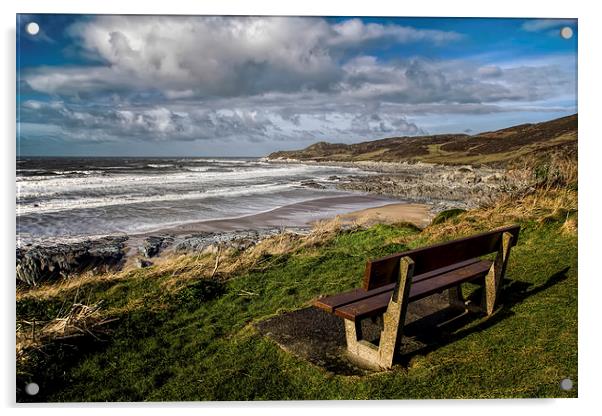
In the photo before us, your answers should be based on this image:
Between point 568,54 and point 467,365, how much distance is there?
11.7 feet

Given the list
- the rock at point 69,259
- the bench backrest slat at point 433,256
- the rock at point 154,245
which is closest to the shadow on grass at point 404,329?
the bench backrest slat at point 433,256

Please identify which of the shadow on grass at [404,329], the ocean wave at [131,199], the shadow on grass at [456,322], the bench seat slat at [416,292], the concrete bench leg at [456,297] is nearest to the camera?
the bench seat slat at [416,292]

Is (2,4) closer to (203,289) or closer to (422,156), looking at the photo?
(203,289)

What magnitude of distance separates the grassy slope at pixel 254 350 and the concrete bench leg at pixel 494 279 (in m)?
0.15

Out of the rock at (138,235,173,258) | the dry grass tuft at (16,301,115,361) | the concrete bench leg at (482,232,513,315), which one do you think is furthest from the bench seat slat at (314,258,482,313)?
the rock at (138,235,173,258)

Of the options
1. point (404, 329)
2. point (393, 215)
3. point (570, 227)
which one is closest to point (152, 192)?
point (393, 215)

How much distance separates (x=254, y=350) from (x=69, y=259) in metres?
2.76

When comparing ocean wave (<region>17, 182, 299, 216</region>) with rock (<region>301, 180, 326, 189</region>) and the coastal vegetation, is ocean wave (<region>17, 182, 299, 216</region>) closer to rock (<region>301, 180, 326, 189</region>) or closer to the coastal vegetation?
rock (<region>301, 180, 326, 189</region>)

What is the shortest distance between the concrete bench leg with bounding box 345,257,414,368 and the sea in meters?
2.90

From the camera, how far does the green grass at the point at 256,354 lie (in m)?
4.04

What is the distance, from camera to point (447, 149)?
6625mm

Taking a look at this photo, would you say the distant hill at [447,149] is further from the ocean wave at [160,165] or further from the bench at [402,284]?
the bench at [402,284]

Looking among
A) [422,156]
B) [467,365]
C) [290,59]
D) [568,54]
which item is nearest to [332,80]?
[290,59]

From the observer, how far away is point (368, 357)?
4082 mm
